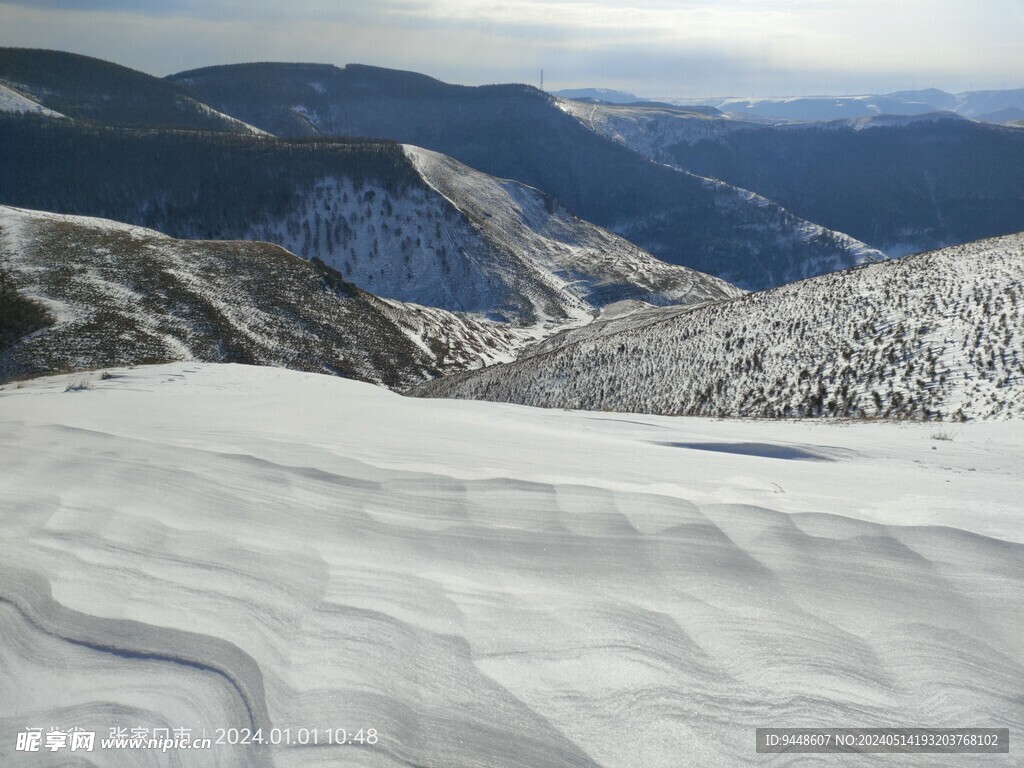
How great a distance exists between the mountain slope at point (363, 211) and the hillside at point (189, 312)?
34434 mm

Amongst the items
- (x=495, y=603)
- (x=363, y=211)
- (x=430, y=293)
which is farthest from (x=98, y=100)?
(x=495, y=603)

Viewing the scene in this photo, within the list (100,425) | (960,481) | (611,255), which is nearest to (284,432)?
(100,425)

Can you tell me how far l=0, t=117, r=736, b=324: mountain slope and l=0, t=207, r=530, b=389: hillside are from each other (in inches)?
1356

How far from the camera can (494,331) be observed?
7425cm

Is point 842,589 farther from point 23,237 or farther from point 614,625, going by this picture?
point 23,237

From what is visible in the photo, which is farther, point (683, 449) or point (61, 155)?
point (61, 155)

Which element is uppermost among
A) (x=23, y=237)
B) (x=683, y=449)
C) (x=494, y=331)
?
(x=23, y=237)

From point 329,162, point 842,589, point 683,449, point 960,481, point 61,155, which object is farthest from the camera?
point 61,155

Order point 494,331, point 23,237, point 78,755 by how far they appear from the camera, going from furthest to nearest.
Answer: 1. point 494,331
2. point 23,237
3. point 78,755

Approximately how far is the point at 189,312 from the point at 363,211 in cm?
6605

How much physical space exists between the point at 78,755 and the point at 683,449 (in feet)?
20.2

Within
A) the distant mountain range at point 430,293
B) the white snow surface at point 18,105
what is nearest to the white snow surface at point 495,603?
the distant mountain range at point 430,293

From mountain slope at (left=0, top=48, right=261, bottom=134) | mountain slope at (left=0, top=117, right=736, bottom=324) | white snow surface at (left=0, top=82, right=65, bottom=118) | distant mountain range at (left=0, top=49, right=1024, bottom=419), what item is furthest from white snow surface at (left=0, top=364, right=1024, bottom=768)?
mountain slope at (left=0, top=48, right=261, bottom=134)

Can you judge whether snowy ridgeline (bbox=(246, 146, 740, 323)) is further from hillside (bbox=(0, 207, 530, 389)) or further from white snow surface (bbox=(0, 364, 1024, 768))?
white snow surface (bbox=(0, 364, 1024, 768))
